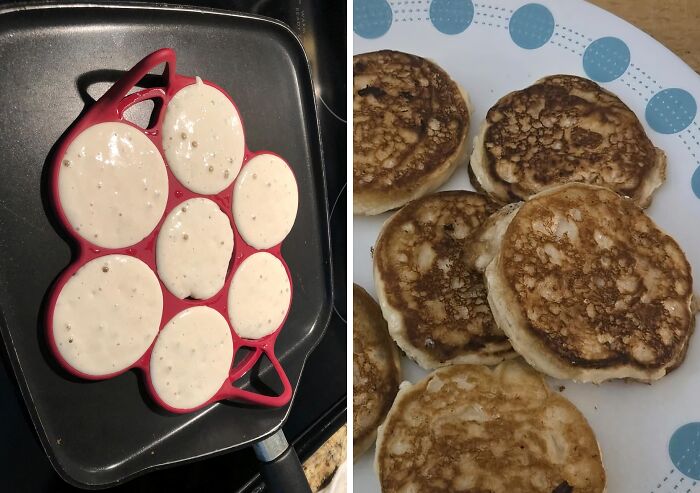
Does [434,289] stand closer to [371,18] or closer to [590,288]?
[590,288]

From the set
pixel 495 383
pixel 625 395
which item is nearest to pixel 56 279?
pixel 495 383

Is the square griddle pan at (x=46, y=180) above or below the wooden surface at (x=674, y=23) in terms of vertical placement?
below

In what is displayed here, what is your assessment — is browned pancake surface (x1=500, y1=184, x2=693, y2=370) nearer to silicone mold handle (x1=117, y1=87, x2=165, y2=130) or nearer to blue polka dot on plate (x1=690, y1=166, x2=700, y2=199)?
blue polka dot on plate (x1=690, y1=166, x2=700, y2=199)

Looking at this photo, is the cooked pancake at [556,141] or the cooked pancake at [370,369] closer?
the cooked pancake at [370,369]

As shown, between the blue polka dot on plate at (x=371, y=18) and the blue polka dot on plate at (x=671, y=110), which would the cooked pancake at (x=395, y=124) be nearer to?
the blue polka dot on plate at (x=371, y=18)

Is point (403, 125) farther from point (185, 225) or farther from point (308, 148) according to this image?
point (185, 225)

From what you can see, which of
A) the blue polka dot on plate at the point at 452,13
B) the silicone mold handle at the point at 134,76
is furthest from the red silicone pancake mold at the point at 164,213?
the blue polka dot on plate at the point at 452,13

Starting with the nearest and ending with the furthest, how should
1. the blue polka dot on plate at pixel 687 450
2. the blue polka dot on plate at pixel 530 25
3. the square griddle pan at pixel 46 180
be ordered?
1. the square griddle pan at pixel 46 180
2. the blue polka dot on plate at pixel 687 450
3. the blue polka dot on plate at pixel 530 25

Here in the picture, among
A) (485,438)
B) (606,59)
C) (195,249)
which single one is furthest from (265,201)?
(606,59)
